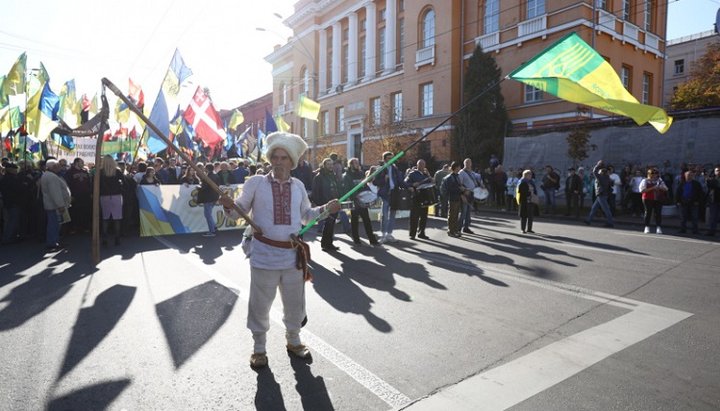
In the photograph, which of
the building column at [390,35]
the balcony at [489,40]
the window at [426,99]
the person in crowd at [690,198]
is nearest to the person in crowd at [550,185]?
the person in crowd at [690,198]

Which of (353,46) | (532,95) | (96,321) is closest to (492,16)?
(532,95)

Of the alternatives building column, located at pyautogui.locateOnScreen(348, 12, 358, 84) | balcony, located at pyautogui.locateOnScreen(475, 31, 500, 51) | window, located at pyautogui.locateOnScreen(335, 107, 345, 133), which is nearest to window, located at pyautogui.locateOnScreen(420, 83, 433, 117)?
balcony, located at pyautogui.locateOnScreen(475, 31, 500, 51)

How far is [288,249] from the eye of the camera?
3.77 m

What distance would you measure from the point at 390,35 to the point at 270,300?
111 feet

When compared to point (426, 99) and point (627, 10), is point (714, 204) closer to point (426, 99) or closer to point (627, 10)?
point (627, 10)

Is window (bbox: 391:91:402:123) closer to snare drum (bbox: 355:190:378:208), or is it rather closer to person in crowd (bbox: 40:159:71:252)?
snare drum (bbox: 355:190:378:208)

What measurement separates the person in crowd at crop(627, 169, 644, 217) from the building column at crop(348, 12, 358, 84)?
26827 millimetres

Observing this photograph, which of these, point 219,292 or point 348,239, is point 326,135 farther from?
point 219,292

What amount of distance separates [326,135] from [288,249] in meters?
38.3

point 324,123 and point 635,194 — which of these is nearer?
point 635,194

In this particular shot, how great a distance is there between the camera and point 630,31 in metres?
26.2

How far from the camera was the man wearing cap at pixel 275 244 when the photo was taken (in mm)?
3699

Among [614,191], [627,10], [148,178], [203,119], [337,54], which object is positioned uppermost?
[337,54]

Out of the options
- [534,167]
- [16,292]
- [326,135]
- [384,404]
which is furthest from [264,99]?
[384,404]
